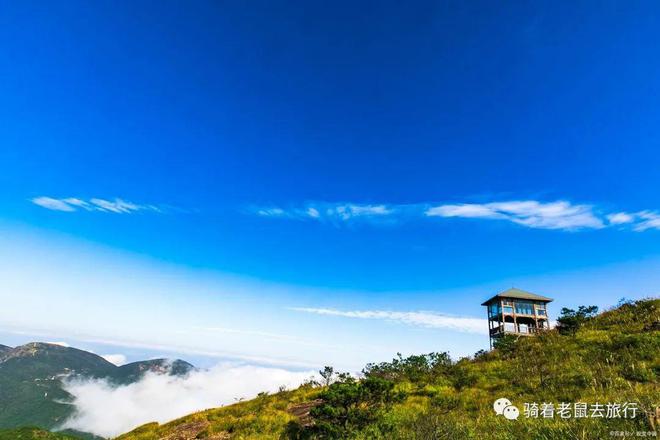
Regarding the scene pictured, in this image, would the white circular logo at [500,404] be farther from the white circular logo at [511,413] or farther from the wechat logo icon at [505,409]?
the white circular logo at [511,413]

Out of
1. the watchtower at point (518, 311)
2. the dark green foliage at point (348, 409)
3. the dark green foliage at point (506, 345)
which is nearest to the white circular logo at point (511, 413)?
the dark green foliage at point (348, 409)

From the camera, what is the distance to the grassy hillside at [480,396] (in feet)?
27.1

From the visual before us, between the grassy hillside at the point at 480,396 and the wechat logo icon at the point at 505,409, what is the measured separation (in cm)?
33

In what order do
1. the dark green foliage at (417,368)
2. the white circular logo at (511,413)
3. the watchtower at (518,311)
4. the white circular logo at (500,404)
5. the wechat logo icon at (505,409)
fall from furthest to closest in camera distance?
the watchtower at (518,311) < the dark green foliage at (417,368) < the white circular logo at (500,404) < the wechat logo icon at (505,409) < the white circular logo at (511,413)

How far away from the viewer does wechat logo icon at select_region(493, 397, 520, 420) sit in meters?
9.95

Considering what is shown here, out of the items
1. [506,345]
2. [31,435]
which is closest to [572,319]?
[506,345]

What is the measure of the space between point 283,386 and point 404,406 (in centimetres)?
1118

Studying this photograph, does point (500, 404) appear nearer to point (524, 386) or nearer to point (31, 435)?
point (524, 386)

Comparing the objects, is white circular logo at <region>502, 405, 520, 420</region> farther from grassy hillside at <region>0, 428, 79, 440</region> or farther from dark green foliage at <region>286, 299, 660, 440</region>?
grassy hillside at <region>0, 428, 79, 440</region>

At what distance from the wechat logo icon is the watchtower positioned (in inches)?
1015

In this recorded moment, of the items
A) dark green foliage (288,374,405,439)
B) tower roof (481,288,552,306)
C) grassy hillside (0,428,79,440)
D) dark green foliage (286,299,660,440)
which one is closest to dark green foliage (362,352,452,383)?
dark green foliage (286,299,660,440)

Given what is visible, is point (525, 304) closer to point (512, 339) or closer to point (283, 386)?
point (512, 339)

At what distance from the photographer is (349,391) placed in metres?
12.2

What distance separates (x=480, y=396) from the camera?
1457cm
